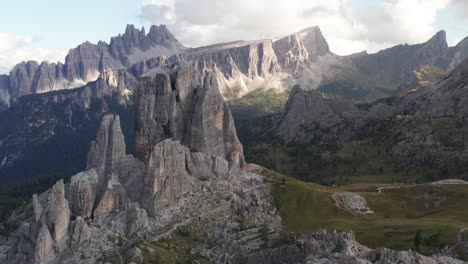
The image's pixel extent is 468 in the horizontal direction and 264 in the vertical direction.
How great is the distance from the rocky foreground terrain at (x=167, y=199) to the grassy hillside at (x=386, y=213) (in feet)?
19.4

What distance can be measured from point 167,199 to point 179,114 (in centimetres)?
3327

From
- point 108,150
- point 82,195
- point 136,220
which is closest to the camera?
point 136,220

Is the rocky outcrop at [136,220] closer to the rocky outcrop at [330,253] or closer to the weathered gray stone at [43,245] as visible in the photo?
the weathered gray stone at [43,245]

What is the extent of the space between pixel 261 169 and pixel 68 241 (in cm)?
6915

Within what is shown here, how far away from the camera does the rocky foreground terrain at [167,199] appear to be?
125 metres

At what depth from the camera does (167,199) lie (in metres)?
142

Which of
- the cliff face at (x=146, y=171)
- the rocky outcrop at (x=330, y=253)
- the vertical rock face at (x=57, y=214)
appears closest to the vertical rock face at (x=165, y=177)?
the cliff face at (x=146, y=171)

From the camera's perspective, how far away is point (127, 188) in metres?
145

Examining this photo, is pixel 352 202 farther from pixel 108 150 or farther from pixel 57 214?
pixel 57 214

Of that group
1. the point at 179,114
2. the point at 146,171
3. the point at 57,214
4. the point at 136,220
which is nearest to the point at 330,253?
the point at 136,220

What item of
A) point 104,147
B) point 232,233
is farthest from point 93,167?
point 232,233

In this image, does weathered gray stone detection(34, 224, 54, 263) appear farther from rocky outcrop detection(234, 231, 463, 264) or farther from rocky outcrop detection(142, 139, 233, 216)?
rocky outcrop detection(234, 231, 463, 264)

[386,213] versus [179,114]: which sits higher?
[179,114]

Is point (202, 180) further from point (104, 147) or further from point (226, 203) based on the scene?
point (104, 147)
